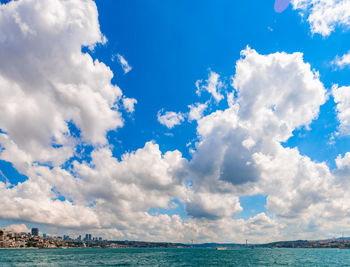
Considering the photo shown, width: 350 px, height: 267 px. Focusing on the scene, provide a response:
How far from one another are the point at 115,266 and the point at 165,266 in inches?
994

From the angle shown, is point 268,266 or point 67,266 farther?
point 268,266

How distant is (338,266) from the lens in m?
107

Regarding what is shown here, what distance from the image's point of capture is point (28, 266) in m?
103

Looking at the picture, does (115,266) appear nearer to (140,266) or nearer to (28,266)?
(140,266)

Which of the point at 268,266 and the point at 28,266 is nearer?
the point at 28,266

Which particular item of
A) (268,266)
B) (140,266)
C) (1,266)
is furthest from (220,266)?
(1,266)

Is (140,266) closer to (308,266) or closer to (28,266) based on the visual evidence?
(28,266)

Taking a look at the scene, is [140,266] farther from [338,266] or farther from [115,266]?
[338,266]

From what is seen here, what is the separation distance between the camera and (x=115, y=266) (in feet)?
355

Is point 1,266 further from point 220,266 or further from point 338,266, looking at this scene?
point 338,266

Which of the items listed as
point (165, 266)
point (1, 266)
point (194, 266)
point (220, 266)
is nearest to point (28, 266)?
point (1, 266)

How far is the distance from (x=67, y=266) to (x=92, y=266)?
1140cm

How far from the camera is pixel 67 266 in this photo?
103 metres

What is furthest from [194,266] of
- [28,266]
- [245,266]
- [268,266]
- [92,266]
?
[28,266]
